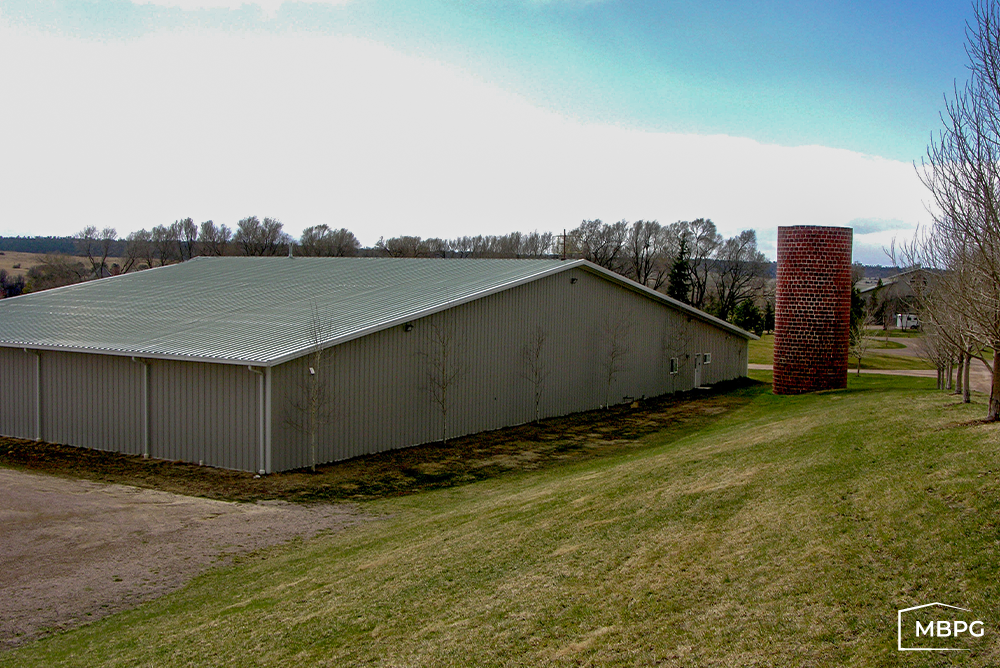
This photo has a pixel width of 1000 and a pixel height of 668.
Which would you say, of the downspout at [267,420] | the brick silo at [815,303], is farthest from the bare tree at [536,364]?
the downspout at [267,420]

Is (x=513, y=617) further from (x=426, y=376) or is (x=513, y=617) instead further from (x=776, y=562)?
(x=426, y=376)

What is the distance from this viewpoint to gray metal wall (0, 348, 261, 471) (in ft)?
56.0

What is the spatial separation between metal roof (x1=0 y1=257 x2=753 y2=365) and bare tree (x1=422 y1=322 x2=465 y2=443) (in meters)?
0.69

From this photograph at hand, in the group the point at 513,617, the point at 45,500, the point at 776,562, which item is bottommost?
the point at 45,500

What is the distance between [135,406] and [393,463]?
6015 millimetres

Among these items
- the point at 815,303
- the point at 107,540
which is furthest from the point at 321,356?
the point at 815,303

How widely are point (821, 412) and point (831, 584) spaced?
11722 millimetres

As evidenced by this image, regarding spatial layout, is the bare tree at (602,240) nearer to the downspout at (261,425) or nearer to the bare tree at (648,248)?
the bare tree at (648,248)

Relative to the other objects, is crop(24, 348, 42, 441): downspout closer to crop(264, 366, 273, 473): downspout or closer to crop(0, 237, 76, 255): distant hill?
crop(264, 366, 273, 473): downspout

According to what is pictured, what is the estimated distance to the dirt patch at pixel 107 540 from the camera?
31.4ft

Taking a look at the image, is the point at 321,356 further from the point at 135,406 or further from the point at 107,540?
the point at 107,540

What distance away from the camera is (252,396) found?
16.8m

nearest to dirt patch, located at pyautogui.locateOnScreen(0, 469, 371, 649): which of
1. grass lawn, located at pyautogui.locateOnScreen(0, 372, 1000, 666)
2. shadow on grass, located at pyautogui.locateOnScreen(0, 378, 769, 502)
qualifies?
grass lawn, located at pyautogui.locateOnScreen(0, 372, 1000, 666)

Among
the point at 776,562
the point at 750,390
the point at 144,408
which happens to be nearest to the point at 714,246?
the point at 750,390
